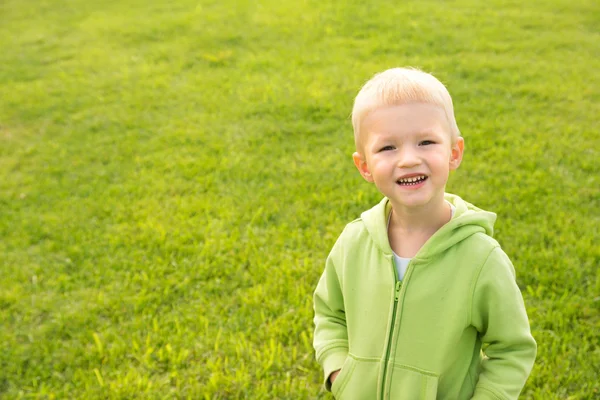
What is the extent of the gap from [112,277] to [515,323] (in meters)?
2.88

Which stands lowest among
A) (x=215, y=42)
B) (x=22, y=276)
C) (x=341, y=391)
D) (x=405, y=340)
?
(x=22, y=276)

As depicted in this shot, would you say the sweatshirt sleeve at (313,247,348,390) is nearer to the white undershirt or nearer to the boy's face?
the white undershirt

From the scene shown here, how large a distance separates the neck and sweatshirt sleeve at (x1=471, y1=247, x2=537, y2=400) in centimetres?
21

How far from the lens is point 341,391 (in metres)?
1.91

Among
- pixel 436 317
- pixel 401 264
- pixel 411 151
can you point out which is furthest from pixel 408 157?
pixel 436 317

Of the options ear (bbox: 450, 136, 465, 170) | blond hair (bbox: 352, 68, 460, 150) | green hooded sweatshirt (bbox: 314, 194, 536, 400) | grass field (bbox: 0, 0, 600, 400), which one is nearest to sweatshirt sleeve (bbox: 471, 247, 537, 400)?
green hooded sweatshirt (bbox: 314, 194, 536, 400)

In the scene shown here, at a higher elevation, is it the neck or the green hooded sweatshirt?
the neck

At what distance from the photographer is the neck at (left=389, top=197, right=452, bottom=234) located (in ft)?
5.86

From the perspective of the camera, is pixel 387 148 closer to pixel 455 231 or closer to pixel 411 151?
pixel 411 151

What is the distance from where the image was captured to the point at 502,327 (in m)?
1.63

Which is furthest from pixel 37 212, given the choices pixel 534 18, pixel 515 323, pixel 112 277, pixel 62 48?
pixel 534 18

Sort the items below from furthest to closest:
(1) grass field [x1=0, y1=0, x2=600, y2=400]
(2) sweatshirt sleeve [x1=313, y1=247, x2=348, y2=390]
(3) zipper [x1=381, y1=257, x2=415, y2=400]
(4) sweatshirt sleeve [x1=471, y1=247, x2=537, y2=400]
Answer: (1) grass field [x1=0, y1=0, x2=600, y2=400] → (2) sweatshirt sleeve [x1=313, y1=247, x2=348, y2=390] → (3) zipper [x1=381, y1=257, x2=415, y2=400] → (4) sweatshirt sleeve [x1=471, y1=247, x2=537, y2=400]

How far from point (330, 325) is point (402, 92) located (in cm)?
87

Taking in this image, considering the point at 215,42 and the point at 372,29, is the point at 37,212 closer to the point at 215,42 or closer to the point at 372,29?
the point at 215,42
